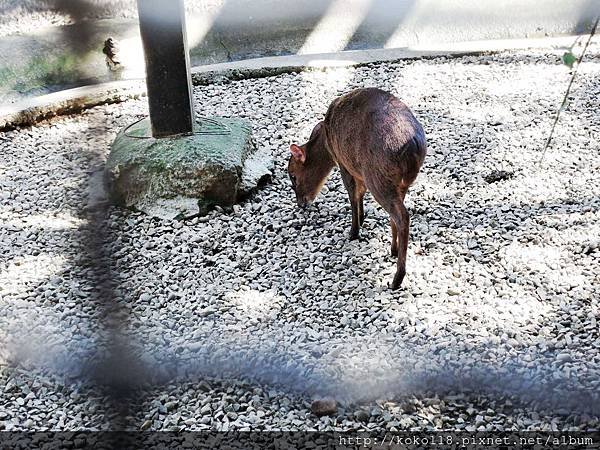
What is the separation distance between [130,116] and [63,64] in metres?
1.00

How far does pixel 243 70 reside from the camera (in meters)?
4.72

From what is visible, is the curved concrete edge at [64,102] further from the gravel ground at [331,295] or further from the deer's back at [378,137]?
the deer's back at [378,137]

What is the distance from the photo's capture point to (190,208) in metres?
3.38

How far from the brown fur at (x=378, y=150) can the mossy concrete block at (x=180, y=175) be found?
0.45 metres

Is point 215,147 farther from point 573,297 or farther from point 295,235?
point 573,297

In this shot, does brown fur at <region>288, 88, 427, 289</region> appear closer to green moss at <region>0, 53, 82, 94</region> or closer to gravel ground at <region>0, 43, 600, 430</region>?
gravel ground at <region>0, 43, 600, 430</region>

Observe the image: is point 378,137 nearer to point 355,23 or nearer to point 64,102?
point 64,102

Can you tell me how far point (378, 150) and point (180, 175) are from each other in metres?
1.05

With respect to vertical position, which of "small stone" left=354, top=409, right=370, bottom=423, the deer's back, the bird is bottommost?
"small stone" left=354, top=409, right=370, bottom=423

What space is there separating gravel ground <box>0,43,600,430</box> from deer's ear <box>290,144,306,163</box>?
8.5 inches

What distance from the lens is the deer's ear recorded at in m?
3.30

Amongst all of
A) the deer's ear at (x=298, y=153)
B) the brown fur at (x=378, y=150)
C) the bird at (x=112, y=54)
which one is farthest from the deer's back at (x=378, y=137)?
the bird at (x=112, y=54)

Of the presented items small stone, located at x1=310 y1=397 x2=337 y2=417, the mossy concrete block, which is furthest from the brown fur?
small stone, located at x1=310 y1=397 x2=337 y2=417

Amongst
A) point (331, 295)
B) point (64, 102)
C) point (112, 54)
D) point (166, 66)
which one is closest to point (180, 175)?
point (166, 66)
